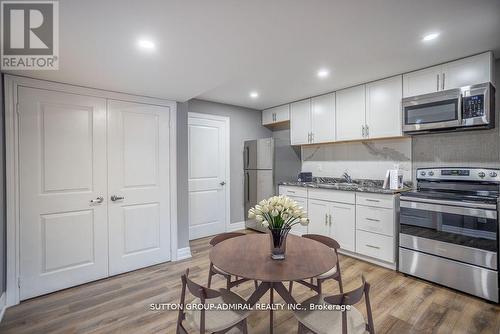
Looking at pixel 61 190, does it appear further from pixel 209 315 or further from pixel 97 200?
pixel 209 315

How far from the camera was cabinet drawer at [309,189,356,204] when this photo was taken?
3232 millimetres

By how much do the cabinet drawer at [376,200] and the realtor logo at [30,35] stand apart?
134 inches

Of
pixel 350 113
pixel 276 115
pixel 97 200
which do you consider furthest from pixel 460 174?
pixel 97 200

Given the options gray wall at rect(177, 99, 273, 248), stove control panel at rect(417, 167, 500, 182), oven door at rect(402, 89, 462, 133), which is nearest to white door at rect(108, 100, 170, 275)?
gray wall at rect(177, 99, 273, 248)

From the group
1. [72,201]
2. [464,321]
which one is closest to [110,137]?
[72,201]

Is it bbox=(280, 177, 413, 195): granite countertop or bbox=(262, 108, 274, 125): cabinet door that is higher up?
bbox=(262, 108, 274, 125): cabinet door

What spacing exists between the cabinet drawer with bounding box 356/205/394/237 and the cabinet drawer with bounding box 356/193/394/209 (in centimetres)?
5

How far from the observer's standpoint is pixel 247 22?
5.53 ft

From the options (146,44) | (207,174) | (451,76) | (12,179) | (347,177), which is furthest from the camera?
(207,174)

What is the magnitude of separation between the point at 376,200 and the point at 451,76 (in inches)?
62.6

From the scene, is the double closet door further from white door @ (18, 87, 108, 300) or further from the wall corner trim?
the wall corner trim

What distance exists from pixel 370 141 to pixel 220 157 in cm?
253

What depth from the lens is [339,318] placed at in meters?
1.37

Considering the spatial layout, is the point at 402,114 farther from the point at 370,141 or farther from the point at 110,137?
the point at 110,137
